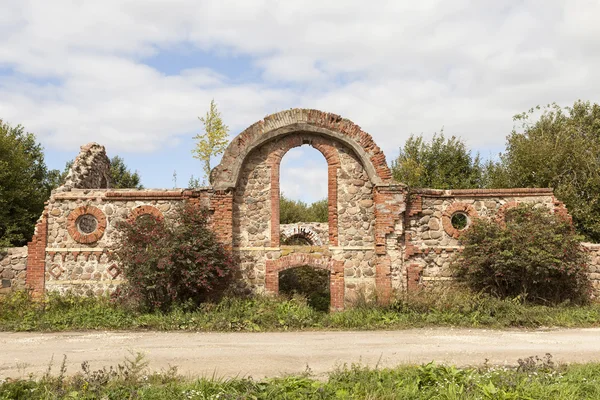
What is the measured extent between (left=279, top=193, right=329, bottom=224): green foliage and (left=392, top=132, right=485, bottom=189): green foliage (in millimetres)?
7729

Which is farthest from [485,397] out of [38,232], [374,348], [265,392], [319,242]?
[319,242]

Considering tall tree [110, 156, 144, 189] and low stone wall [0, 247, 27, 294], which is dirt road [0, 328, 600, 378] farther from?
tall tree [110, 156, 144, 189]

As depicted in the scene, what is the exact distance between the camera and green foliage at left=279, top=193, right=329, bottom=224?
33.4 m

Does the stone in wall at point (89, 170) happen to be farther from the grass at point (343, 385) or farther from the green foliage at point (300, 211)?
the green foliage at point (300, 211)

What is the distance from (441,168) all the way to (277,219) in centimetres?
1810

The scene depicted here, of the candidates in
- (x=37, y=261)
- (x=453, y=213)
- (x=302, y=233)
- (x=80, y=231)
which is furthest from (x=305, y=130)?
(x=302, y=233)

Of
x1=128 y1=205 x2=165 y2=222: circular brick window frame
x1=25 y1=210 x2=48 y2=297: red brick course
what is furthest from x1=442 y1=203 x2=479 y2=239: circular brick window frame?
x1=25 y1=210 x2=48 y2=297: red brick course

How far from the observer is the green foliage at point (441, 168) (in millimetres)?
28469

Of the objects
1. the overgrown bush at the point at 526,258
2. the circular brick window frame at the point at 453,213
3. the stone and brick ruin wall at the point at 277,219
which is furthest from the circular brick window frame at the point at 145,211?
the overgrown bush at the point at 526,258

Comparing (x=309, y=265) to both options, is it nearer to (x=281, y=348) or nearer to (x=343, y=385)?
(x=281, y=348)

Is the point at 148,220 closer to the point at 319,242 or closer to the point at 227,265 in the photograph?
the point at 227,265

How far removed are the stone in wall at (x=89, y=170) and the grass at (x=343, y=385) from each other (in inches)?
350

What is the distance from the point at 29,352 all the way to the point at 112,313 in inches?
132

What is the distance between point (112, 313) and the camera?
39.5ft
